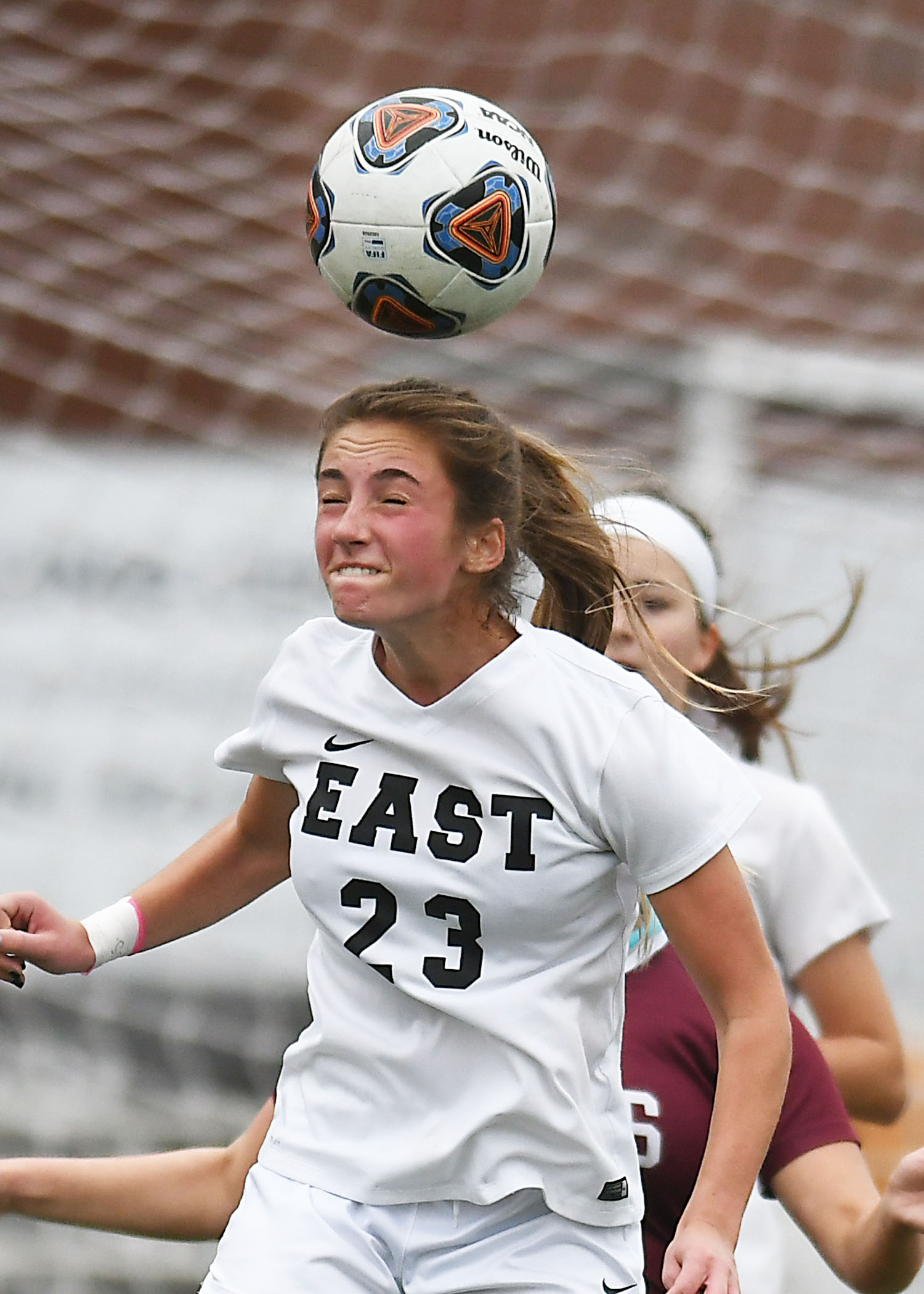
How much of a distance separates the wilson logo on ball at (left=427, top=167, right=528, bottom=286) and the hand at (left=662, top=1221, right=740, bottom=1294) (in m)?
1.00

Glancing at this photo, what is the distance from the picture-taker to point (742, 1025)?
1.72m

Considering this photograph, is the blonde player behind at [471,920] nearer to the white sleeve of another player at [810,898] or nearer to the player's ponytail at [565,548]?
the player's ponytail at [565,548]

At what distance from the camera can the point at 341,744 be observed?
6.20 feet

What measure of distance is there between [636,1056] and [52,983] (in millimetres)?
Answer: 3041

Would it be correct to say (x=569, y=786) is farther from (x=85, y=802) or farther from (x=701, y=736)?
(x=85, y=802)

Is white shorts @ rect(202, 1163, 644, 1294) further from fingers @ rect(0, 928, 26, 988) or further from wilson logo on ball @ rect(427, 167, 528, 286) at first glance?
wilson logo on ball @ rect(427, 167, 528, 286)

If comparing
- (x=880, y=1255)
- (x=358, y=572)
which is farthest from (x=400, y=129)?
(x=880, y=1255)

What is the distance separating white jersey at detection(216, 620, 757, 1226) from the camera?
1753mm

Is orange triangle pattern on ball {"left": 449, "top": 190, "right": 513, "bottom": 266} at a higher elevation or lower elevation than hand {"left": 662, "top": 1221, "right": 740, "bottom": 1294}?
higher

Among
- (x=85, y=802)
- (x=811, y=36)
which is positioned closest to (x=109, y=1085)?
(x=85, y=802)

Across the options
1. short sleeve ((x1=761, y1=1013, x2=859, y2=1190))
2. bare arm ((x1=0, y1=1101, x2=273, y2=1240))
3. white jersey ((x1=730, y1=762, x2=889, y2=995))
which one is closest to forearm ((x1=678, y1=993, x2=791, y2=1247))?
short sleeve ((x1=761, y1=1013, x2=859, y2=1190))

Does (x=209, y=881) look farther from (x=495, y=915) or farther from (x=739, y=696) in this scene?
(x=739, y=696)

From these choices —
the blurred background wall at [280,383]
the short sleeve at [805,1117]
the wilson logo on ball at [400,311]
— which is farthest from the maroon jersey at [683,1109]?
the blurred background wall at [280,383]

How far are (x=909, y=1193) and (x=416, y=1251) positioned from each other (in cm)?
48
